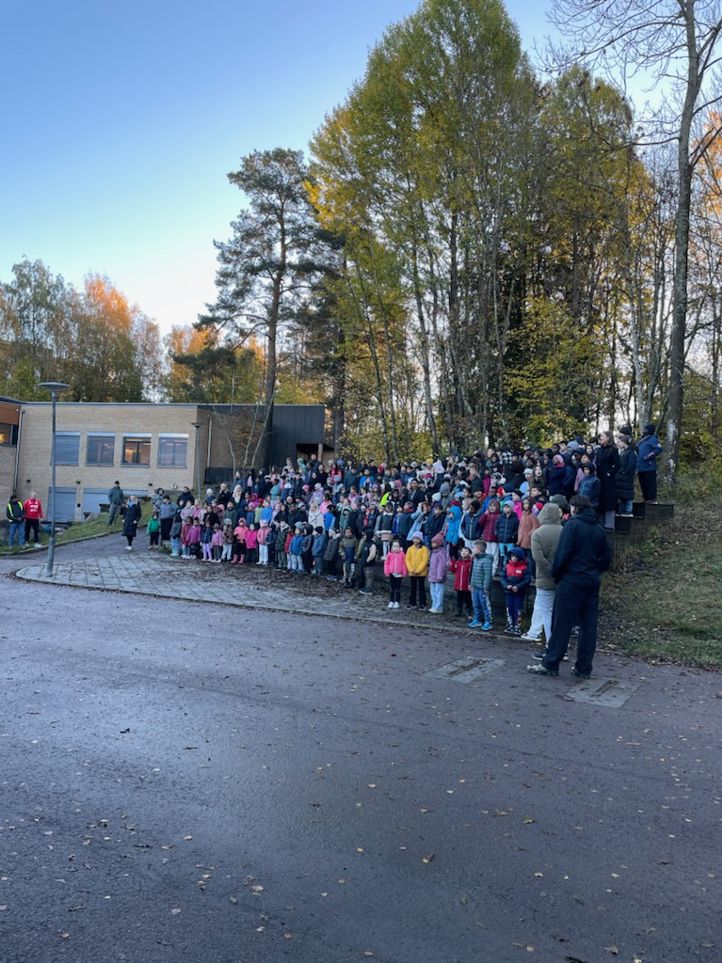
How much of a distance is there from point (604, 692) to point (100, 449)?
3924 centimetres

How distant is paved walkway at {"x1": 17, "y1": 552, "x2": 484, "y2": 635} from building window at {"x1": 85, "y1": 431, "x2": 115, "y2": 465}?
847 inches

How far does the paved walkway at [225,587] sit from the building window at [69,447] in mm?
22713

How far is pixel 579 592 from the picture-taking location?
888 centimetres

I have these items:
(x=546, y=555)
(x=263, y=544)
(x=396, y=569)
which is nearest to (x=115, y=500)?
(x=263, y=544)

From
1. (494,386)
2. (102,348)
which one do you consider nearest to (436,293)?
(494,386)

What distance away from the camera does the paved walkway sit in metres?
13.8

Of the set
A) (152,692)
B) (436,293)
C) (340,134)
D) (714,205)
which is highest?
(340,134)

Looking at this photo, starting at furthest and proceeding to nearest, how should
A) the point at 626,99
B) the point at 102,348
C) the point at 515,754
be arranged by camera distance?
the point at 102,348, the point at 626,99, the point at 515,754

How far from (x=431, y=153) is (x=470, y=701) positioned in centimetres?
2145

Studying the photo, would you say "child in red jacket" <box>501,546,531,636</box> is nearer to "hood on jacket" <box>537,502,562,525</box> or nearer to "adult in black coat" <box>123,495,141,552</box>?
"hood on jacket" <box>537,502,562,525</box>

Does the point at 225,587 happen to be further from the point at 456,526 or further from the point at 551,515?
the point at 551,515

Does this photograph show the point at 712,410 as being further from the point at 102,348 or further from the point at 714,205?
the point at 102,348

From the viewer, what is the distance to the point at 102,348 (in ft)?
185

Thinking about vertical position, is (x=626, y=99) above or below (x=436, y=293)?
above
